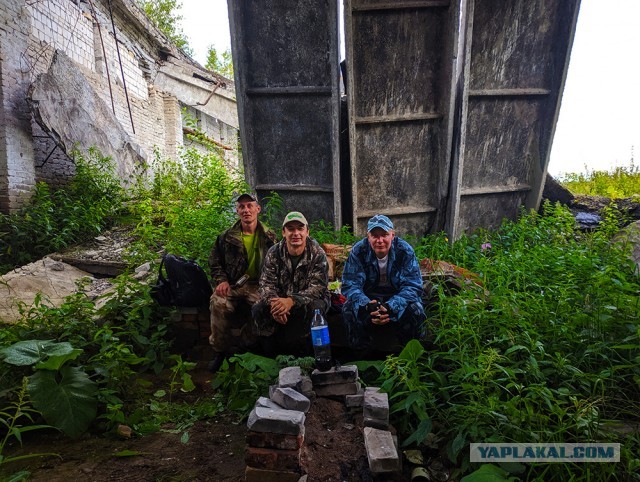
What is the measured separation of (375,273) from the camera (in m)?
3.43

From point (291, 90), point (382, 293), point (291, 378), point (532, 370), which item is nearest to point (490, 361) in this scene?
point (532, 370)

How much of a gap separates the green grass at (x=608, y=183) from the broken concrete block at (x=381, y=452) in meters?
6.40

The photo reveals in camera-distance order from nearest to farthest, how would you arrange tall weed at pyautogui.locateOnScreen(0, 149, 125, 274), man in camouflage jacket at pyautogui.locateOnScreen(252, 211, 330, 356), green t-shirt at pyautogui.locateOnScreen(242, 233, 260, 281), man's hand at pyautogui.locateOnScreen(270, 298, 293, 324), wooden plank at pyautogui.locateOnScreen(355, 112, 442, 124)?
man's hand at pyautogui.locateOnScreen(270, 298, 293, 324)
man in camouflage jacket at pyautogui.locateOnScreen(252, 211, 330, 356)
green t-shirt at pyautogui.locateOnScreen(242, 233, 260, 281)
wooden plank at pyautogui.locateOnScreen(355, 112, 442, 124)
tall weed at pyautogui.locateOnScreen(0, 149, 125, 274)

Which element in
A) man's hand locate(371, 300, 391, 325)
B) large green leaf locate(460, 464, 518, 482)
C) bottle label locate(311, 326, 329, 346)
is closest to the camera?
large green leaf locate(460, 464, 518, 482)

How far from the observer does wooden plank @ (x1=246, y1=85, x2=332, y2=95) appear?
17.2ft

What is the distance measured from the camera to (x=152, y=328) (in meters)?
4.02

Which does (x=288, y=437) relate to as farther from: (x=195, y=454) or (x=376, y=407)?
(x=195, y=454)

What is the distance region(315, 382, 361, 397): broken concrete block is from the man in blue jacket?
22.7 inches

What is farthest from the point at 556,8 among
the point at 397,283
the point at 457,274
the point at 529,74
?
the point at 397,283

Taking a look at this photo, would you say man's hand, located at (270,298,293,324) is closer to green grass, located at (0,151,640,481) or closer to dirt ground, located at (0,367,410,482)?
green grass, located at (0,151,640,481)

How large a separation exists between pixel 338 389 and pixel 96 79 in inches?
355

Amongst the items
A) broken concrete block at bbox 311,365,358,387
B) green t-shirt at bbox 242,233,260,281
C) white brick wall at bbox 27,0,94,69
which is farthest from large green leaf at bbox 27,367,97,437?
white brick wall at bbox 27,0,94,69

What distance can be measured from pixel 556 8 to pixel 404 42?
6.67ft

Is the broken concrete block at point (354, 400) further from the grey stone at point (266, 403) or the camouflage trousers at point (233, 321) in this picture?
the camouflage trousers at point (233, 321)
